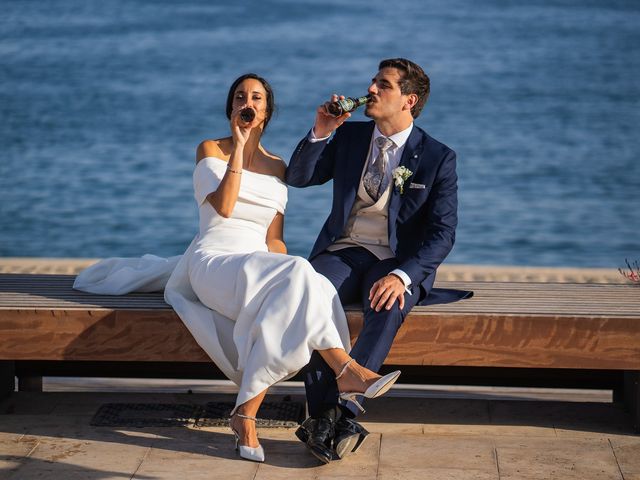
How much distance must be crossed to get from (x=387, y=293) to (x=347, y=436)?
1.83 ft

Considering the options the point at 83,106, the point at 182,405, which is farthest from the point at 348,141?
the point at 83,106

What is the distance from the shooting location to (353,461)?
432cm

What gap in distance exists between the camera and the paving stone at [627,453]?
4.24m

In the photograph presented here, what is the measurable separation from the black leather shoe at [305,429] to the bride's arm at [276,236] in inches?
35.0

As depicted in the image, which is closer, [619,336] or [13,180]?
[619,336]

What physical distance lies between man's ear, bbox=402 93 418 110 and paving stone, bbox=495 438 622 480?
1379mm

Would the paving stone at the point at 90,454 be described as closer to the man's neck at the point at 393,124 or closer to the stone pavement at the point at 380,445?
the stone pavement at the point at 380,445

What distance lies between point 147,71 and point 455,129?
35.2 ft

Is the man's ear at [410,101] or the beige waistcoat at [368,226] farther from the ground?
the man's ear at [410,101]

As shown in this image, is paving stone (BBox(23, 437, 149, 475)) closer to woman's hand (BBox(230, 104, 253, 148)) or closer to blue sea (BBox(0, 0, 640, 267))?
woman's hand (BBox(230, 104, 253, 148))

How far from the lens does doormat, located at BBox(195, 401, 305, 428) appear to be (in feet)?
15.5

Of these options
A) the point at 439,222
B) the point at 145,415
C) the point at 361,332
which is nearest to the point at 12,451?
the point at 145,415

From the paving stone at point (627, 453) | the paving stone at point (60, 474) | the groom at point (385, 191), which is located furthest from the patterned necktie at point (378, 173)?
the paving stone at point (60, 474)

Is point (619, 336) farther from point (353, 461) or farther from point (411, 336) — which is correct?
point (353, 461)
